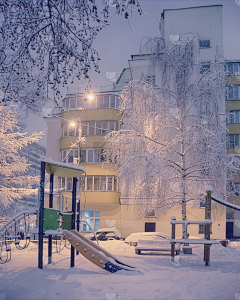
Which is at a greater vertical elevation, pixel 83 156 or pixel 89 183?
pixel 83 156

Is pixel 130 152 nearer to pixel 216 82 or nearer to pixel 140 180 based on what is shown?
pixel 140 180

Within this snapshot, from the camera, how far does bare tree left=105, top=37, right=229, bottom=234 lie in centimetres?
1428

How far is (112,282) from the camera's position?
7.86 metres

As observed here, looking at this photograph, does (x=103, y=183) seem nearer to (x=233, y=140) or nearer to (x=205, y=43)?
(x=233, y=140)

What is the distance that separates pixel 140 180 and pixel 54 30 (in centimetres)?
976

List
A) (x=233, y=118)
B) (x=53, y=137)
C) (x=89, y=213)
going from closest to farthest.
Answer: (x=89, y=213) < (x=233, y=118) < (x=53, y=137)

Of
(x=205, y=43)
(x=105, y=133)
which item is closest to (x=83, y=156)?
(x=105, y=133)

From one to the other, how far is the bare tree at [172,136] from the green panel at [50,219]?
492 cm

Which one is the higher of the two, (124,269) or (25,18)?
(25,18)

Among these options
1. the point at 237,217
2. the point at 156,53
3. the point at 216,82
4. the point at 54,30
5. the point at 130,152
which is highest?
the point at 156,53

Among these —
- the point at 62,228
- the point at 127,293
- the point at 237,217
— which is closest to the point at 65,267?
the point at 62,228

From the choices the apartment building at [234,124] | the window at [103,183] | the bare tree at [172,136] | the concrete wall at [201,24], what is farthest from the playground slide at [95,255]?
the concrete wall at [201,24]

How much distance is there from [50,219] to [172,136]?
8298mm

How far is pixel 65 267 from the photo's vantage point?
10133 millimetres
